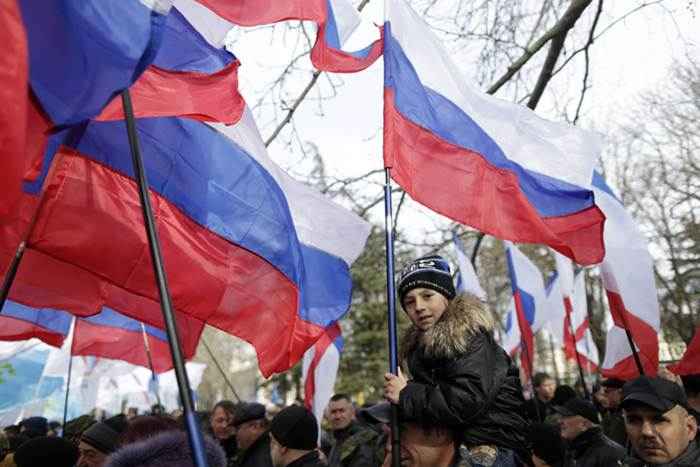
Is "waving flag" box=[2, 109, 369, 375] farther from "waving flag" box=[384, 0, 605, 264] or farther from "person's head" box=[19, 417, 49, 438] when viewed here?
"person's head" box=[19, 417, 49, 438]

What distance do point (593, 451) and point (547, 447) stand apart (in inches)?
26.2

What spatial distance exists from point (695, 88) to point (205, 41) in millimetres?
10654

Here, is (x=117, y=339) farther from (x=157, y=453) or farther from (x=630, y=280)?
(x=157, y=453)

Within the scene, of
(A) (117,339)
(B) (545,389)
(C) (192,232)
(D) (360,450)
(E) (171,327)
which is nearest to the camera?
(E) (171,327)

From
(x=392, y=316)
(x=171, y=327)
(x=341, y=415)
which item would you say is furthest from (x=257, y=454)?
(x=171, y=327)

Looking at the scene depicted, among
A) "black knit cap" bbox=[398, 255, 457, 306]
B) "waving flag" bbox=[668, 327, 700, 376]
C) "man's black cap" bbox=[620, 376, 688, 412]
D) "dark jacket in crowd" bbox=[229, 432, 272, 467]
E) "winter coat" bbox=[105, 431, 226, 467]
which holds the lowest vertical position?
"dark jacket in crowd" bbox=[229, 432, 272, 467]

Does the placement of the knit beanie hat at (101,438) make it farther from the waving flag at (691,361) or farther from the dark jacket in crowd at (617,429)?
the dark jacket in crowd at (617,429)

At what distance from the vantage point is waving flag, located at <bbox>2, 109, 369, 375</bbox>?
398cm

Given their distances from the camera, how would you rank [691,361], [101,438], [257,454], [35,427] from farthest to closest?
[35,427] → [257,454] → [691,361] → [101,438]

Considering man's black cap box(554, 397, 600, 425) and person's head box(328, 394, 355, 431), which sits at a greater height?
man's black cap box(554, 397, 600, 425)

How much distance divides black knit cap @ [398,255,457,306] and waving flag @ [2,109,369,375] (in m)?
1.00

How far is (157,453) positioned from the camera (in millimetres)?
2264

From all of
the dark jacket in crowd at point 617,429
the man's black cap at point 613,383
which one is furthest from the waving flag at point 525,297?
the man's black cap at point 613,383

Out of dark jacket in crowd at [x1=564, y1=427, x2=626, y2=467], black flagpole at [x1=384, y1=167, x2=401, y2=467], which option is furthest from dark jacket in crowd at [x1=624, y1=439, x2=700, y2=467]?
dark jacket in crowd at [x1=564, y1=427, x2=626, y2=467]
